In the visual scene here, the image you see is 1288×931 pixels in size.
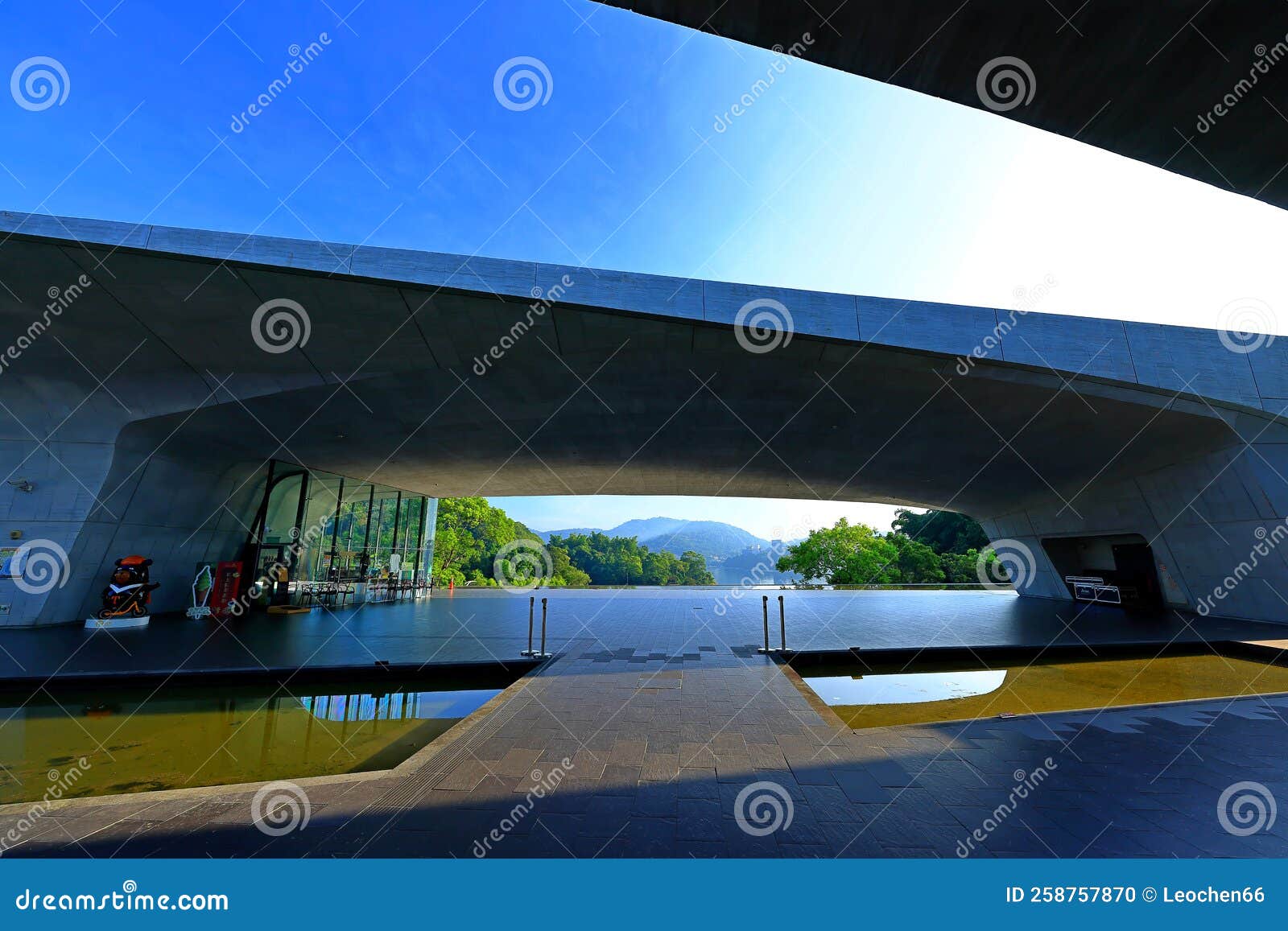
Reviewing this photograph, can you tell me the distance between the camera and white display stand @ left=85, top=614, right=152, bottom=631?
1189cm

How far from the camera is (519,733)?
4836 millimetres

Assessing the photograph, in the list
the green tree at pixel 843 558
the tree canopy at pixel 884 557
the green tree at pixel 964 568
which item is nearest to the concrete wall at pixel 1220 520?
the green tree at pixel 843 558

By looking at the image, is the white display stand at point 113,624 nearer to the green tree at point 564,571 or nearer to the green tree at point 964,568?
the green tree at point 564,571

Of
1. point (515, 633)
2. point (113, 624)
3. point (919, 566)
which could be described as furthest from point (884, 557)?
point (113, 624)

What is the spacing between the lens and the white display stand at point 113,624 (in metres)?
11.9

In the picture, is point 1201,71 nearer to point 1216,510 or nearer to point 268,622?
point 1216,510

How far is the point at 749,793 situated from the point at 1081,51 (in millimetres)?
5089

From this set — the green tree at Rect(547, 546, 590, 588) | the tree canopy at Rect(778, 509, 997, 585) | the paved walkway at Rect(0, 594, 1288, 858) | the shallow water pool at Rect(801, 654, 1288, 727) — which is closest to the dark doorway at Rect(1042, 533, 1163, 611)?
the shallow water pool at Rect(801, 654, 1288, 727)

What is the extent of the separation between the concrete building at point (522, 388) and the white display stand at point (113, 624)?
3.11ft

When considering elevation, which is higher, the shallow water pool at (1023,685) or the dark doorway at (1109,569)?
the dark doorway at (1109,569)

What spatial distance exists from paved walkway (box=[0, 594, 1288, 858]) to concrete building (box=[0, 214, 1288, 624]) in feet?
22.3

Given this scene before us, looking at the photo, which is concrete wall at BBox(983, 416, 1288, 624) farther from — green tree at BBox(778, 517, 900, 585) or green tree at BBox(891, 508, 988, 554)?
green tree at BBox(891, 508, 988, 554)

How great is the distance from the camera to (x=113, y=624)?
12125 mm

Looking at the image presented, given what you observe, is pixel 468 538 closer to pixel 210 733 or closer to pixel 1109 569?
pixel 210 733
